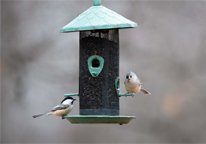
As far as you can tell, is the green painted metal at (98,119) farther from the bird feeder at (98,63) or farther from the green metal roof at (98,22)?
the green metal roof at (98,22)

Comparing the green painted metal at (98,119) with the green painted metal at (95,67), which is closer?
the green painted metal at (98,119)

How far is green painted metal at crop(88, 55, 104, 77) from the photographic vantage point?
1422cm

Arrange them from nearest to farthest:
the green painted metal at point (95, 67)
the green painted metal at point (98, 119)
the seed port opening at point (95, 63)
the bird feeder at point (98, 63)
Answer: the green painted metal at point (98, 119) < the bird feeder at point (98, 63) < the green painted metal at point (95, 67) < the seed port opening at point (95, 63)

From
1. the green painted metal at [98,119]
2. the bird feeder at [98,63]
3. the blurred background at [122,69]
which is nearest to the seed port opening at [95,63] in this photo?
the bird feeder at [98,63]

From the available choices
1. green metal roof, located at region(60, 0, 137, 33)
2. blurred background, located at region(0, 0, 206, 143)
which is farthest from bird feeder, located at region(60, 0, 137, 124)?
blurred background, located at region(0, 0, 206, 143)

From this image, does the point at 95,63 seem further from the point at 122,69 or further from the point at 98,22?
the point at 122,69

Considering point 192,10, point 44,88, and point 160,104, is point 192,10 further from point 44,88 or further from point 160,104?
point 44,88

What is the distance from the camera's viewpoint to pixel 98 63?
14.3 m

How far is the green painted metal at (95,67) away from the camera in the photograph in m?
14.2

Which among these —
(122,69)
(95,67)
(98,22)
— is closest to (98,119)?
(95,67)

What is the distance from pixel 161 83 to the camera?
21.3 metres

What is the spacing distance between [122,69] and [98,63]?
6.05 meters

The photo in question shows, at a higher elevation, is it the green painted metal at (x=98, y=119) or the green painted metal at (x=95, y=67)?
the green painted metal at (x=95, y=67)

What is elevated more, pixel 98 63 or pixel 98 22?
pixel 98 22
